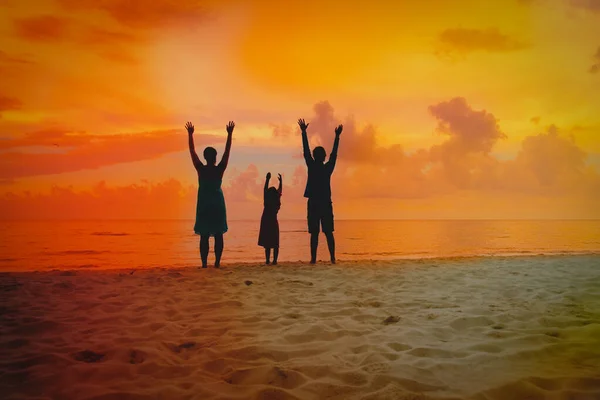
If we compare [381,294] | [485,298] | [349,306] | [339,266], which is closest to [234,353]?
[349,306]

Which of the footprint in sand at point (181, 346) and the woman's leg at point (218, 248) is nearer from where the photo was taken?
the footprint in sand at point (181, 346)

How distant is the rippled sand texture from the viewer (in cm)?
296

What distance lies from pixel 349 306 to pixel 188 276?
362 cm

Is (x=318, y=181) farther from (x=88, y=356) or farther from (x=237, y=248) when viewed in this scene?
(x=237, y=248)

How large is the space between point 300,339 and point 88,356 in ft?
6.33

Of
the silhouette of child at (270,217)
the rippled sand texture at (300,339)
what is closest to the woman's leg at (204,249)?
the silhouette of child at (270,217)

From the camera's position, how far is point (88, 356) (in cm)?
358

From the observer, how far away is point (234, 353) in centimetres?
363

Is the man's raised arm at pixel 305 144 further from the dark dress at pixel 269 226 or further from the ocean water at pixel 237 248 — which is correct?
the ocean water at pixel 237 248

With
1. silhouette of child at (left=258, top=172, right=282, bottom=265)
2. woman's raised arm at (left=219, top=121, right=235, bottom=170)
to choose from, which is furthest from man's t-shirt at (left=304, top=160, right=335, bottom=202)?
woman's raised arm at (left=219, top=121, right=235, bottom=170)

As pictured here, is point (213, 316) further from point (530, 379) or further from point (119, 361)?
point (530, 379)

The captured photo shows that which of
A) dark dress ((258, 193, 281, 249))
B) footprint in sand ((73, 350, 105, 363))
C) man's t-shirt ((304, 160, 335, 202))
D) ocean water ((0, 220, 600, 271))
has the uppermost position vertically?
man's t-shirt ((304, 160, 335, 202))

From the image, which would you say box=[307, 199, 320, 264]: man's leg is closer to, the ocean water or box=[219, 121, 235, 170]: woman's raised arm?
box=[219, 121, 235, 170]: woman's raised arm

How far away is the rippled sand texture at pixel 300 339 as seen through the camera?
2965 millimetres
